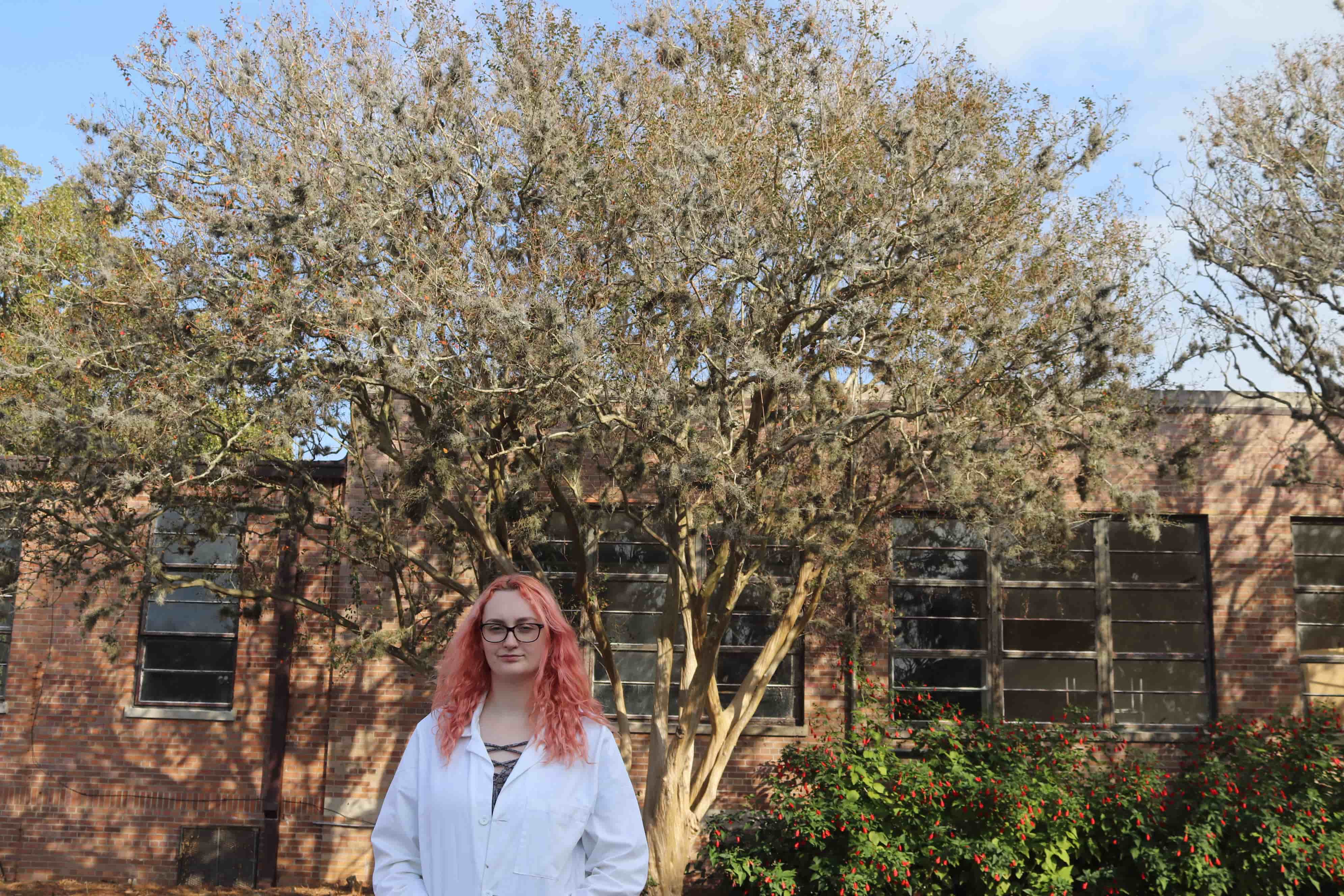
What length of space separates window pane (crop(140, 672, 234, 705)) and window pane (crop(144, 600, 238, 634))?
0.44 meters

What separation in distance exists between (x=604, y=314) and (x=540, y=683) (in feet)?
20.3

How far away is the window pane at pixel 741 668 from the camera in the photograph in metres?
13.0

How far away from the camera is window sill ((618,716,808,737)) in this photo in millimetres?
12711

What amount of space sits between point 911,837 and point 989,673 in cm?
276

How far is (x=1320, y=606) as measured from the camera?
43.2ft

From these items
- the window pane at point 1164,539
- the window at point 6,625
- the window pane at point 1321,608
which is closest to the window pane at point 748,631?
the window pane at point 1164,539

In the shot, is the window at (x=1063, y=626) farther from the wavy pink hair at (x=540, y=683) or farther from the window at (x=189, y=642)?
the wavy pink hair at (x=540, y=683)

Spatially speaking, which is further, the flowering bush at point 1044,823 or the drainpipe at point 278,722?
the drainpipe at point 278,722

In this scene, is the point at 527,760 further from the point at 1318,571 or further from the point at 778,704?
the point at 1318,571

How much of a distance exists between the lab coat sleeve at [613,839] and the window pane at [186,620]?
441 inches

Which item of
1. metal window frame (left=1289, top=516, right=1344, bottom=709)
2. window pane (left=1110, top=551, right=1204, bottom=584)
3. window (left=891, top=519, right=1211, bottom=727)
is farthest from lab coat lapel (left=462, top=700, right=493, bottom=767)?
metal window frame (left=1289, top=516, right=1344, bottom=709)

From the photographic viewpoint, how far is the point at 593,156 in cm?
944

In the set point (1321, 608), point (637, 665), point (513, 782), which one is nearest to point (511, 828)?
point (513, 782)

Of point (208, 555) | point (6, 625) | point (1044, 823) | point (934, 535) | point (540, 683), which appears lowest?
point (1044, 823)
